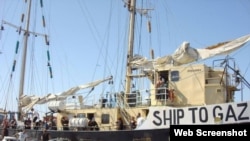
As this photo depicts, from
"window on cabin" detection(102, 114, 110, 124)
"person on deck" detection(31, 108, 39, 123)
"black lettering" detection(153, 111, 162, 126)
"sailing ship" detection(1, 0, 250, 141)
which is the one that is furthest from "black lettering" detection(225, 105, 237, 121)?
"person on deck" detection(31, 108, 39, 123)

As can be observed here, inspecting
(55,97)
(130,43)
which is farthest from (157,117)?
(55,97)

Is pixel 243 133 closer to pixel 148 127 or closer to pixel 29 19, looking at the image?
pixel 148 127

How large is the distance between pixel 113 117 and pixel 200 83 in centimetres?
496

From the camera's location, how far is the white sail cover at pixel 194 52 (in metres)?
18.0

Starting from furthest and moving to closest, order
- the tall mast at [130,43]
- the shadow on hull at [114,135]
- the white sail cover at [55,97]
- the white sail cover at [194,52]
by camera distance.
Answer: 1. the white sail cover at [55,97]
2. the tall mast at [130,43]
3. the white sail cover at [194,52]
4. the shadow on hull at [114,135]

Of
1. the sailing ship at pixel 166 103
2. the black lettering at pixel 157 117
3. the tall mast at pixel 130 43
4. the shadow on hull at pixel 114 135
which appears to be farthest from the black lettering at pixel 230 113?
the tall mast at pixel 130 43

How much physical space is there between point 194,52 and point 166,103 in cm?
286

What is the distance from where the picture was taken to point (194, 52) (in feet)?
62.9

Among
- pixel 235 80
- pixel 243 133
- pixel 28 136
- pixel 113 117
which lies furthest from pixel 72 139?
pixel 243 133

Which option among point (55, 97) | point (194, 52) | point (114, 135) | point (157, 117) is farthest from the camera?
point (55, 97)

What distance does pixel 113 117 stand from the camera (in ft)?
67.5

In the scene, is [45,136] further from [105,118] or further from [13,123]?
[13,123]

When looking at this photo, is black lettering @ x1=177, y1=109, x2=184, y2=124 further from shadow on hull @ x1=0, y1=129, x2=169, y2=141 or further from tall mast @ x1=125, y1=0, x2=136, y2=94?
tall mast @ x1=125, y1=0, x2=136, y2=94

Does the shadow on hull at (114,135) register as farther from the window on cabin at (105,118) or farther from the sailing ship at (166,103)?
the window on cabin at (105,118)
